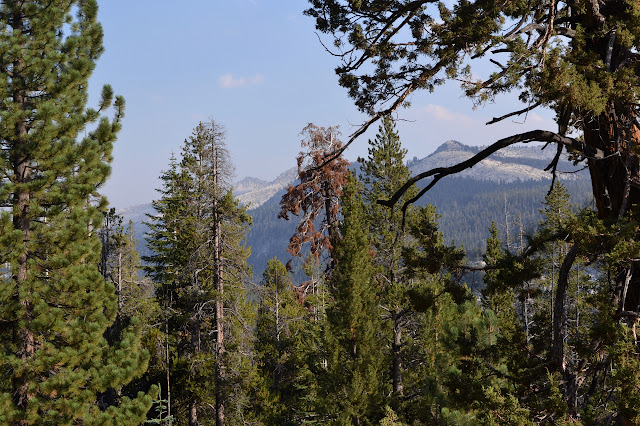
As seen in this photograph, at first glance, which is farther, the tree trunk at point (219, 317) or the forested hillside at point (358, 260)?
the tree trunk at point (219, 317)

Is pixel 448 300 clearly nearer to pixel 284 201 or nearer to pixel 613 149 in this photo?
pixel 284 201

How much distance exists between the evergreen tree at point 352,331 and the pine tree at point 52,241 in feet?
26.9

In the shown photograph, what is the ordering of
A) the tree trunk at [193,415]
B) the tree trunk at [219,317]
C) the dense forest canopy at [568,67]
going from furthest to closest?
the tree trunk at [193,415] → the tree trunk at [219,317] → the dense forest canopy at [568,67]

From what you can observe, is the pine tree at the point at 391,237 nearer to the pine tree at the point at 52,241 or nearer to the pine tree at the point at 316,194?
the pine tree at the point at 316,194

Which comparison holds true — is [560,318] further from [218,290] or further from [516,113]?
[218,290]

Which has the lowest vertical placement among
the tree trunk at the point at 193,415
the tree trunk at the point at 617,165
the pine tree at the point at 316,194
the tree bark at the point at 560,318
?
the tree trunk at the point at 193,415

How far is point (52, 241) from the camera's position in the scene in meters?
12.1

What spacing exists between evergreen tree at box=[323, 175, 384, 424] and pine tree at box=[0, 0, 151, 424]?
323 inches

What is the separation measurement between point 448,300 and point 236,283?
8.73m

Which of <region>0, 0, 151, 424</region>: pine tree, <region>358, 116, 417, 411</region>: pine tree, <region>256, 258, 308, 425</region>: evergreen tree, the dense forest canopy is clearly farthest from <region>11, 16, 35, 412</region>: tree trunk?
<region>256, 258, 308, 425</region>: evergreen tree

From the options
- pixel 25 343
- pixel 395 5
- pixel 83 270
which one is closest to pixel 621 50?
pixel 395 5

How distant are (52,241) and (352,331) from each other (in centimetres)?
1071

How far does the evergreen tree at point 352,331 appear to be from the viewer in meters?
19.0

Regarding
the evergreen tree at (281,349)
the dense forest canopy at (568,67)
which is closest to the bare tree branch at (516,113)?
the dense forest canopy at (568,67)
